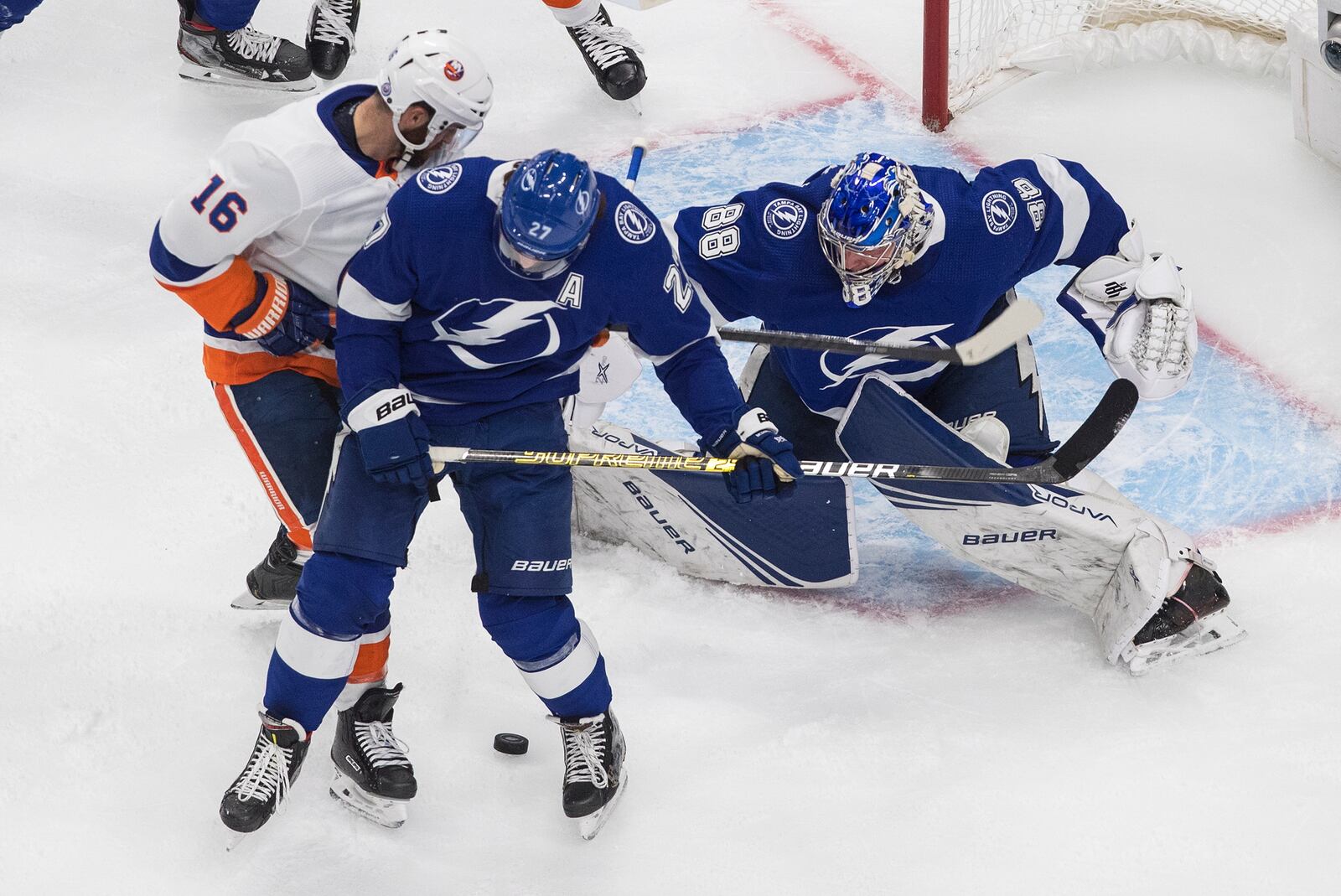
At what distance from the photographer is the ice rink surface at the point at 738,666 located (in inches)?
96.8

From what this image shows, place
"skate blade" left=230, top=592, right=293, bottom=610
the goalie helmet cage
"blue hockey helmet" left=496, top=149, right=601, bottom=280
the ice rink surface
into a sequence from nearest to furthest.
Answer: "blue hockey helmet" left=496, top=149, right=601, bottom=280 < the ice rink surface < "skate blade" left=230, top=592, right=293, bottom=610 < the goalie helmet cage

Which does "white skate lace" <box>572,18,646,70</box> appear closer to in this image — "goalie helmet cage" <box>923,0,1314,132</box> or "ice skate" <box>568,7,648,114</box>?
"ice skate" <box>568,7,648,114</box>

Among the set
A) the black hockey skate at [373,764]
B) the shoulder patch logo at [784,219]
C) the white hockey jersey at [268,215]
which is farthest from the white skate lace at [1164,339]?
the black hockey skate at [373,764]

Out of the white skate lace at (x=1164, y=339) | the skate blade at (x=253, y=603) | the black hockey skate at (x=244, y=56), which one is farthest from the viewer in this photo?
the black hockey skate at (x=244, y=56)

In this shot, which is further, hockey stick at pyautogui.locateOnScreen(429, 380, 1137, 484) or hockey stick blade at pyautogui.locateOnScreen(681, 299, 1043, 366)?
hockey stick blade at pyautogui.locateOnScreen(681, 299, 1043, 366)

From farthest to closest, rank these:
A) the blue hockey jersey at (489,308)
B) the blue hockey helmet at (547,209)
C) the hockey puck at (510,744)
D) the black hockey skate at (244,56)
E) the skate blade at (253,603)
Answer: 1. the black hockey skate at (244,56)
2. the skate blade at (253,603)
3. the hockey puck at (510,744)
4. the blue hockey jersey at (489,308)
5. the blue hockey helmet at (547,209)

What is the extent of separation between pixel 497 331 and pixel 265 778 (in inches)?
33.4

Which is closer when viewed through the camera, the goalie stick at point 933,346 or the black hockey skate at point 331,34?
the goalie stick at point 933,346

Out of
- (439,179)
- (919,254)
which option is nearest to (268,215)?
(439,179)

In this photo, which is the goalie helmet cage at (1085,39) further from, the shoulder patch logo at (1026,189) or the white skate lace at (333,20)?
the white skate lace at (333,20)

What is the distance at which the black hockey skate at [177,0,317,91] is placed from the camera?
15.0 feet

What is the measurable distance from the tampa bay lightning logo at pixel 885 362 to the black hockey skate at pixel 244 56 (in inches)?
100

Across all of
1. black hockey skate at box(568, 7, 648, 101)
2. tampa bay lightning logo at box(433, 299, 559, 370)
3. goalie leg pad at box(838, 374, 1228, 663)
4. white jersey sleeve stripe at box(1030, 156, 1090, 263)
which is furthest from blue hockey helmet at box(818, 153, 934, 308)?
black hockey skate at box(568, 7, 648, 101)

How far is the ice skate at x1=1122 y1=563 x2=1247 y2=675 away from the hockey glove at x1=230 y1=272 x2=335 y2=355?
5.39ft
